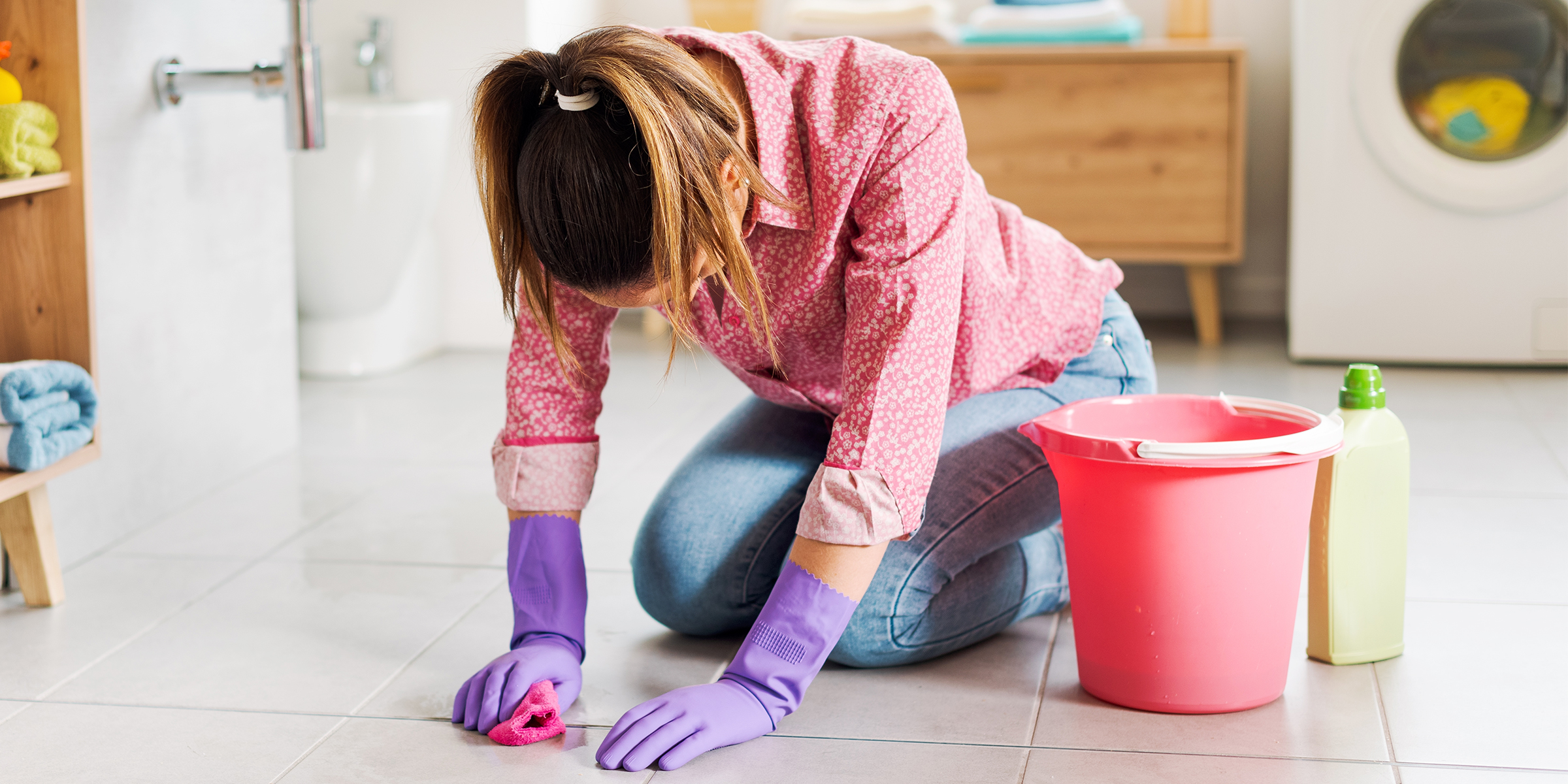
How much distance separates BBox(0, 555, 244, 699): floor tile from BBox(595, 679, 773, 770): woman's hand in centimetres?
53

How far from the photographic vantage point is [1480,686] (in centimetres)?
117

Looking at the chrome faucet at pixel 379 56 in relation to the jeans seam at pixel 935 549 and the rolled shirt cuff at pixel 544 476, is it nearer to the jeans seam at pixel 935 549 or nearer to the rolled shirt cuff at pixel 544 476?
the rolled shirt cuff at pixel 544 476

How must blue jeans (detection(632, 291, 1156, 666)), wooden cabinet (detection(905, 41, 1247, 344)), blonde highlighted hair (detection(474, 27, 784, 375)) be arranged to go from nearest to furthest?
1. blonde highlighted hair (detection(474, 27, 784, 375))
2. blue jeans (detection(632, 291, 1156, 666))
3. wooden cabinet (detection(905, 41, 1247, 344))

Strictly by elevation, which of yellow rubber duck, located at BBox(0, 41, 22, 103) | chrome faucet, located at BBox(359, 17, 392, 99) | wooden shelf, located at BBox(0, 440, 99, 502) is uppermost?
chrome faucet, located at BBox(359, 17, 392, 99)

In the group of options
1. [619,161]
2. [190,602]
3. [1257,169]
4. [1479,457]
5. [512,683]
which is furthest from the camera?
[1257,169]

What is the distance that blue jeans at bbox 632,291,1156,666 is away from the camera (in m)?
1.21

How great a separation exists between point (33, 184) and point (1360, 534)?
3.87 ft

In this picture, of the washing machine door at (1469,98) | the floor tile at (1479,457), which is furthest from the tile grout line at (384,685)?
the washing machine door at (1469,98)

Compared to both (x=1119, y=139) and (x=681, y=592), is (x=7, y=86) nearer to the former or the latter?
(x=681, y=592)

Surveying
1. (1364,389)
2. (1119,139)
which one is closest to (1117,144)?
(1119,139)

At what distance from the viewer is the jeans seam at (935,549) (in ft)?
3.90

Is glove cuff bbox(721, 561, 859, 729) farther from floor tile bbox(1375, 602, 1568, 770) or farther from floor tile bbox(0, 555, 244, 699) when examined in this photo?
floor tile bbox(0, 555, 244, 699)

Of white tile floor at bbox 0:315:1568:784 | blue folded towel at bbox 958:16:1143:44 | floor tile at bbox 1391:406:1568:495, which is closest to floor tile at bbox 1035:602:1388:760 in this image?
white tile floor at bbox 0:315:1568:784

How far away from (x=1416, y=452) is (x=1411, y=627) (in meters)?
0.69
